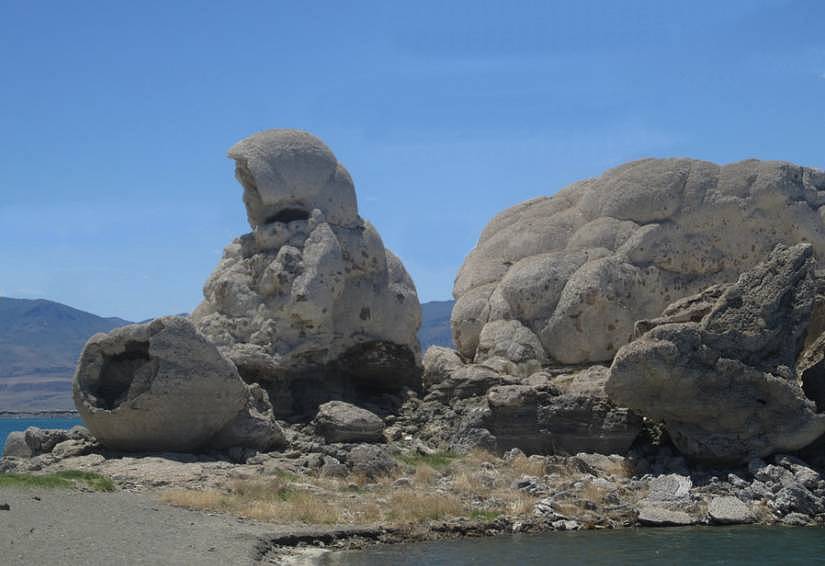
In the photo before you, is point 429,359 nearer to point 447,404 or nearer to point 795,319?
point 447,404

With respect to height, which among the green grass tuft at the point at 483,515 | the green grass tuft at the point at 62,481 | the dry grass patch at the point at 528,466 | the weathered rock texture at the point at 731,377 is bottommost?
→ the green grass tuft at the point at 483,515

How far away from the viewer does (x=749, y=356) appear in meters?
22.0

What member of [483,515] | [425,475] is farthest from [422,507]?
[425,475]

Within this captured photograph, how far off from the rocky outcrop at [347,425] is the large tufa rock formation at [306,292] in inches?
90.0

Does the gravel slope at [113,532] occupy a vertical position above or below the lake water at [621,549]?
above

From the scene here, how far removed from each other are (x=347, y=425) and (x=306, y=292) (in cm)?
354

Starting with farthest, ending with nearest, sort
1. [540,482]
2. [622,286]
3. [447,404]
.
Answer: [622,286], [447,404], [540,482]

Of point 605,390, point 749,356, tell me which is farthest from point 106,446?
point 749,356

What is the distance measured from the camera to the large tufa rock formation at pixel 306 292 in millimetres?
26375

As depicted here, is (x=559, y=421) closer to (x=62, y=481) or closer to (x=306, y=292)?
(x=306, y=292)

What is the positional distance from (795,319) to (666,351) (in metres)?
2.69

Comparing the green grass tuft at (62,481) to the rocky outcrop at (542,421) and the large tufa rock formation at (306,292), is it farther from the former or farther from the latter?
the rocky outcrop at (542,421)

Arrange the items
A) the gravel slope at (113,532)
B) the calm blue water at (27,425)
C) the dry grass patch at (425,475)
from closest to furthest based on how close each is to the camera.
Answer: the gravel slope at (113,532) < the dry grass patch at (425,475) < the calm blue water at (27,425)

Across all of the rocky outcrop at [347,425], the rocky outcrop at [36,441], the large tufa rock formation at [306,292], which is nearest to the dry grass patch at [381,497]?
the rocky outcrop at [347,425]
